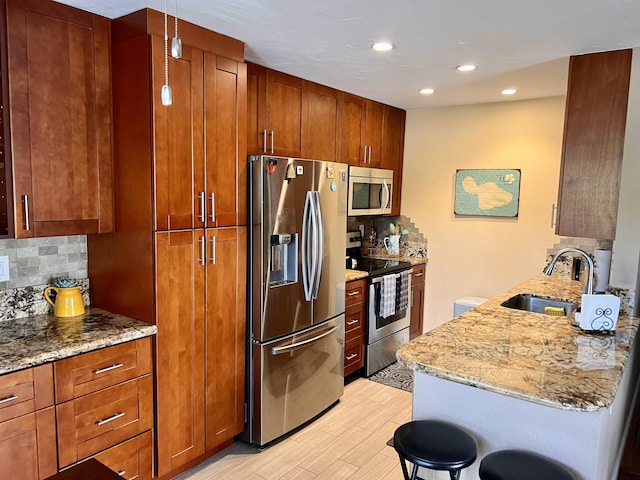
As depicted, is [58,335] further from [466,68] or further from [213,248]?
[466,68]

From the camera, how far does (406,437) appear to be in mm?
1734

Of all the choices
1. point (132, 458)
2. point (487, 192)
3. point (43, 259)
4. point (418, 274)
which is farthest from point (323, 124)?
point (132, 458)

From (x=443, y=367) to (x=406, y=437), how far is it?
0.30 metres

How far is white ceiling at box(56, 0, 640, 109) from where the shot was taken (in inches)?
80.3

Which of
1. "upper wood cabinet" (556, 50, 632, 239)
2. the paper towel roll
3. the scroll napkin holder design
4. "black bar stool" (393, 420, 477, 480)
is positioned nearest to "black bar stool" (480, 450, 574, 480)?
"black bar stool" (393, 420, 477, 480)

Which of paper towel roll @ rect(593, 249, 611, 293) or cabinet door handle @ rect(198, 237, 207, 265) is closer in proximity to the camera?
cabinet door handle @ rect(198, 237, 207, 265)

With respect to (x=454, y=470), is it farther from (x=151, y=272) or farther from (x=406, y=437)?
(x=151, y=272)

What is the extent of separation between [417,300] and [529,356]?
2.79 meters

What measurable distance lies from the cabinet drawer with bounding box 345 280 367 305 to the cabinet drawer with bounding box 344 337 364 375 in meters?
0.34

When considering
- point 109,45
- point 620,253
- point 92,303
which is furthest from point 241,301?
point 620,253

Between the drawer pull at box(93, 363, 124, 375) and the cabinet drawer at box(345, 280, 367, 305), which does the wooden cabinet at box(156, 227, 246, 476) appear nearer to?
the drawer pull at box(93, 363, 124, 375)

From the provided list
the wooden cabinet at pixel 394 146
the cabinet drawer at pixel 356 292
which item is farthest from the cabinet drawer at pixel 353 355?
the wooden cabinet at pixel 394 146

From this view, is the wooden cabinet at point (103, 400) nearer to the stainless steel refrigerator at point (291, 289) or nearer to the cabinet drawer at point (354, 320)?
the stainless steel refrigerator at point (291, 289)

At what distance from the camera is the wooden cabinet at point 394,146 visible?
4.51 m
